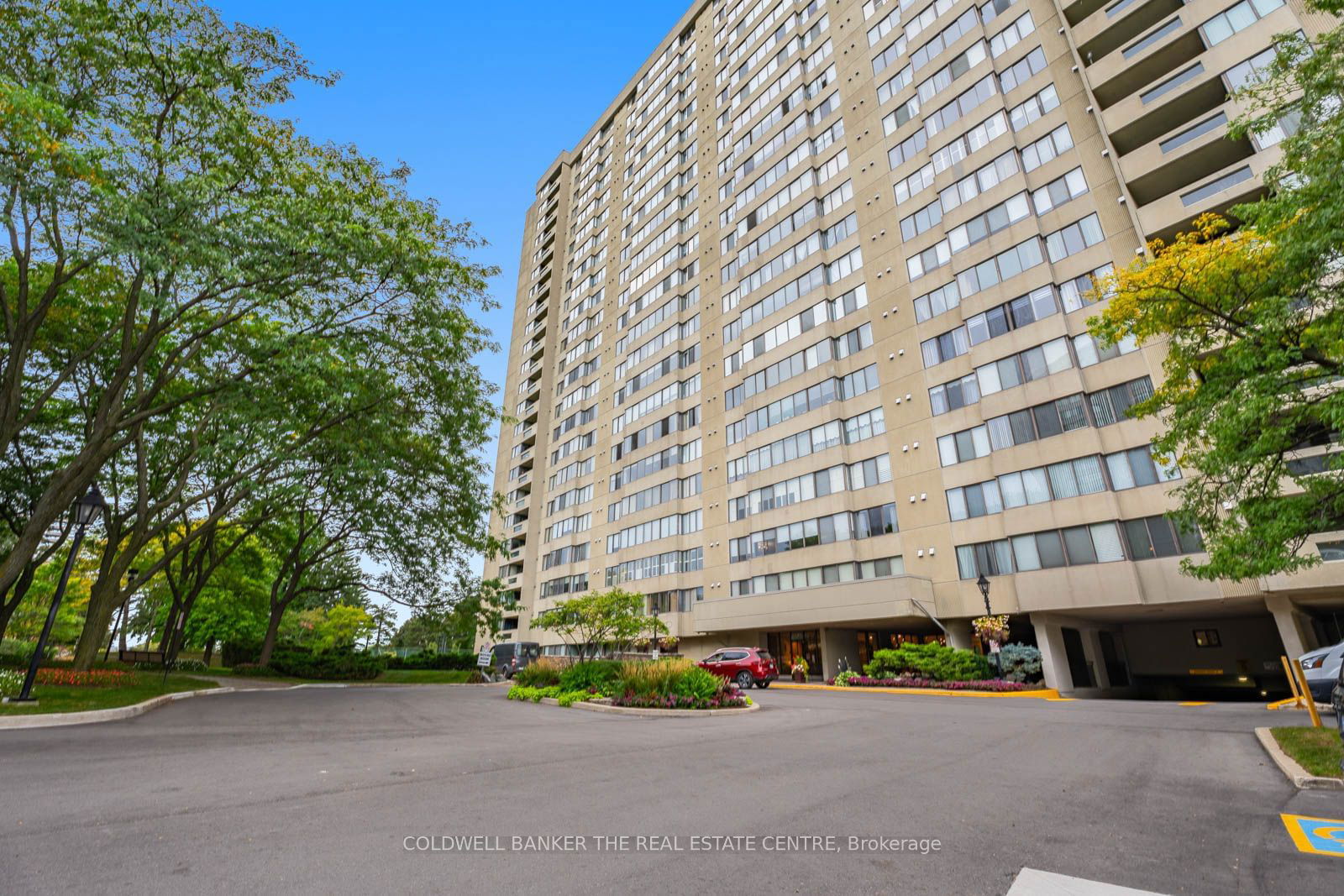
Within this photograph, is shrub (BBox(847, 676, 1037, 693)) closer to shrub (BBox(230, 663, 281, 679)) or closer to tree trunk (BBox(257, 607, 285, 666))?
shrub (BBox(230, 663, 281, 679))

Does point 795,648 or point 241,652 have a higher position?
point 241,652

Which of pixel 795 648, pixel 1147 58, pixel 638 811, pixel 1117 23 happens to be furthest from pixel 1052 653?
pixel 1117 23

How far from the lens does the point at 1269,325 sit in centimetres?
1029

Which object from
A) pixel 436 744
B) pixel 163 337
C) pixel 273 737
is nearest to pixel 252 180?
pixel 163 337

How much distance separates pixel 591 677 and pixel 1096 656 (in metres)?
25.1

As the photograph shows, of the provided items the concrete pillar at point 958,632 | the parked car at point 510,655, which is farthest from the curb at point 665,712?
the parked car at point 510,655

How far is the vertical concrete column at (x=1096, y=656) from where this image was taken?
28.0m

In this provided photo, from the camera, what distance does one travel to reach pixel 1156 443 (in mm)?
13172

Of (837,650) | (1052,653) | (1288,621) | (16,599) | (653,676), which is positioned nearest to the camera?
(653,676)

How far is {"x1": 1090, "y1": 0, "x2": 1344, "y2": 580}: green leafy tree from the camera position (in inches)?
373

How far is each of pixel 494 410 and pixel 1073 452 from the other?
2459 centimetres

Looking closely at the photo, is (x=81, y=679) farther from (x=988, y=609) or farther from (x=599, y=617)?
(x=988, y=609)

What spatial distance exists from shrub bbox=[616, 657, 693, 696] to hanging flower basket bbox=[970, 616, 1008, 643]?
15.6 metres

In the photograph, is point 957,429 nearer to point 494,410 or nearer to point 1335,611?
point 1335,611
